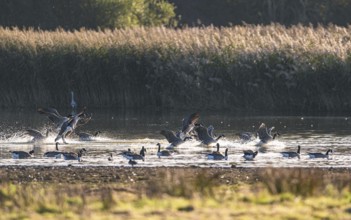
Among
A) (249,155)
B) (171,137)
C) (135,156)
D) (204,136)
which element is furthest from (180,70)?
(135,156)

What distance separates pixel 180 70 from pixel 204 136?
1127cm

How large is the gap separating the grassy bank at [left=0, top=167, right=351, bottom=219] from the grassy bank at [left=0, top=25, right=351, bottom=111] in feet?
65.4

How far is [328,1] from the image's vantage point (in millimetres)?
66438

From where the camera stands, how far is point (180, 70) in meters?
39.3

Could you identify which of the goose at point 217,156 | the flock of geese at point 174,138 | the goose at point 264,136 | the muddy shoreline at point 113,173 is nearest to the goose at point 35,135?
the flock of geese at point 174,138

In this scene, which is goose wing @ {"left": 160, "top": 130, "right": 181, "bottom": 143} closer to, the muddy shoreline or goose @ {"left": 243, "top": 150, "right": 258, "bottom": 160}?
goose @ {"left": 243, "top": 150, "right": 258, "bottom": 160}

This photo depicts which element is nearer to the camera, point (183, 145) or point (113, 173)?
point (113, 173)

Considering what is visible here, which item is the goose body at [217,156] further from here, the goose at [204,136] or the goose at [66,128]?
Result: the goose at [66,128]

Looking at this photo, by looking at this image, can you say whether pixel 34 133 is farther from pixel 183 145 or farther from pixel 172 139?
pixel 172 139

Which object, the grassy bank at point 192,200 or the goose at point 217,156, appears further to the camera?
the goose at point 217,156

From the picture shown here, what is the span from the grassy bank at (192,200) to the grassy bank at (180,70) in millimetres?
19919

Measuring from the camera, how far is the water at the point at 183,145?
24134mm

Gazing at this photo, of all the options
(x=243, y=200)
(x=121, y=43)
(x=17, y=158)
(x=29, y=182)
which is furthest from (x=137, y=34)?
(x=243, y=200)

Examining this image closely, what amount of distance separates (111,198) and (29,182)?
4906 millimetres
